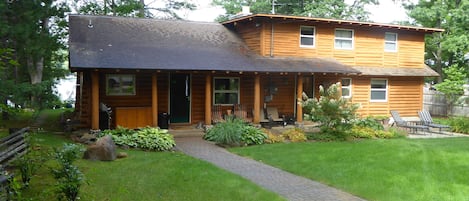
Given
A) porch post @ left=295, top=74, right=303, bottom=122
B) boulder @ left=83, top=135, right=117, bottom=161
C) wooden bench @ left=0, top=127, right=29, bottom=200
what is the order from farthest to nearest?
porch post @ left=295, top=74, right=303, bottom=122
boulder @ left=83, top=135, right=117, bottom=161
wooden bench @ left=0, top=127, right=29, bottom=200

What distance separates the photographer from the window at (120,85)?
15598 mm

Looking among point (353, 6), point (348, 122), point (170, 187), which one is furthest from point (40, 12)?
point (353, 6)

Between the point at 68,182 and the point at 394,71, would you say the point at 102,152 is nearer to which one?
the point at 68,182

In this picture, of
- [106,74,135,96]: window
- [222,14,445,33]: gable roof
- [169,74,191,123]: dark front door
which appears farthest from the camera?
[222,14,445,33]: gable roof

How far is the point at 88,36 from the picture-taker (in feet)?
52.6

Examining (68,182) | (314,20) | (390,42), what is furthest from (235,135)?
(390,42)

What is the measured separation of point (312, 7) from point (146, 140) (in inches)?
967

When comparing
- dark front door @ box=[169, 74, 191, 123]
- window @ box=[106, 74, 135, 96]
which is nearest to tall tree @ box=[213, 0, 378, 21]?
dark front door @ box=[169, 74, 191, 123]

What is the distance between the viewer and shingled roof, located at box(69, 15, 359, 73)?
1441cm

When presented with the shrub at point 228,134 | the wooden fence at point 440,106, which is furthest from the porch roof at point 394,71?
the shrub at point 228,134

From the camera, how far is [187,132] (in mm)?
15180

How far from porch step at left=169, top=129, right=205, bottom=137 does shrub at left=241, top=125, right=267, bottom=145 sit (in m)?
2.19

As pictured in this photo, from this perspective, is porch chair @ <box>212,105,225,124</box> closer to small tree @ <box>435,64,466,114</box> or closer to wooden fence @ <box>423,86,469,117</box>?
small tree @ <box>435,64,466,114</box>

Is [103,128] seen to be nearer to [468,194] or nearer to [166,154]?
[166,154]
